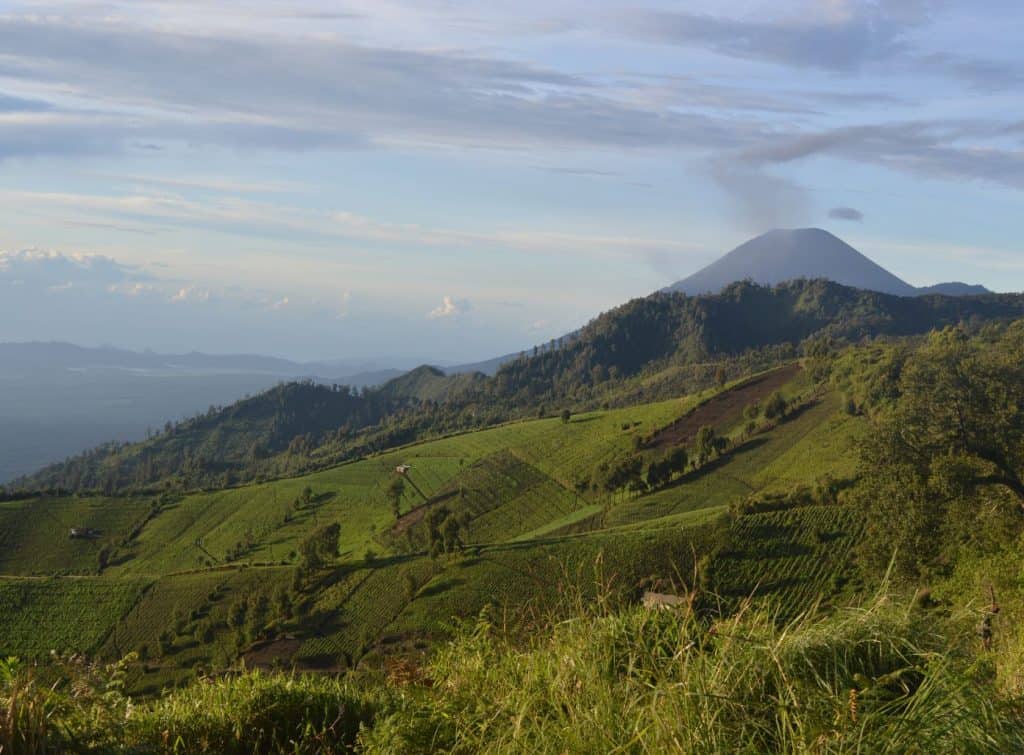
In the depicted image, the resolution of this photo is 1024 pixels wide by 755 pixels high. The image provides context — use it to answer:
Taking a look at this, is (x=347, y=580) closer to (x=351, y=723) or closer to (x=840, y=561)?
(x=840, y=561)

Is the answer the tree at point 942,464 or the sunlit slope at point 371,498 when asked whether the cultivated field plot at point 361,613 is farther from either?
the tree at point 942,464

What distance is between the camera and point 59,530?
83562 millimetres

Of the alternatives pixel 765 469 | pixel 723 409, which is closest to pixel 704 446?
pixel 765 469

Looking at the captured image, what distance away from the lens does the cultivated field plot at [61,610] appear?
2169 inches

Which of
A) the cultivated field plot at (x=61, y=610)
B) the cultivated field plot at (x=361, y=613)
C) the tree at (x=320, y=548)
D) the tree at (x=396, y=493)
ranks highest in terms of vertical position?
the tree at (x=396, y=493)

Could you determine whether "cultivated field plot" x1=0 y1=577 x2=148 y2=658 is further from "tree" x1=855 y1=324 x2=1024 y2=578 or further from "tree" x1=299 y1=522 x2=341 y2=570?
"tree" x1=855 y1=324 x2=1024 y2=578

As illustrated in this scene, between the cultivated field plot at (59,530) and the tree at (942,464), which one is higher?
the tree at (942,464)

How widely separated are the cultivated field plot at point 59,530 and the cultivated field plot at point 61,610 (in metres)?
12.5

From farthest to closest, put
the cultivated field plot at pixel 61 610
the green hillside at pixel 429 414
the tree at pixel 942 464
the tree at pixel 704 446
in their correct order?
the green hillside at pixel 429 414
the tree at pixel 704 446
the cultivated field plot at pixel 61 610
the tree at pixel 942 464

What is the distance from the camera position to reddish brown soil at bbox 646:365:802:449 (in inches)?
3263

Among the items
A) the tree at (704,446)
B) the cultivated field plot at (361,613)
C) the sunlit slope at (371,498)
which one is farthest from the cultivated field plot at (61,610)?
the tree at (704,446)

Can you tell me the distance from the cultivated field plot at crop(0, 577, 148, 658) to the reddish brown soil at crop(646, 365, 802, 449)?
165ft

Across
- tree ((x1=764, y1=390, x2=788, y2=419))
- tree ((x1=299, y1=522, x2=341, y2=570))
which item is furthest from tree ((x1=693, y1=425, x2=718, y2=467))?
tree ((x1=299, y1=522, x2=341, y2=570))

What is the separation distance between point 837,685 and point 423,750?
9.79 feet
